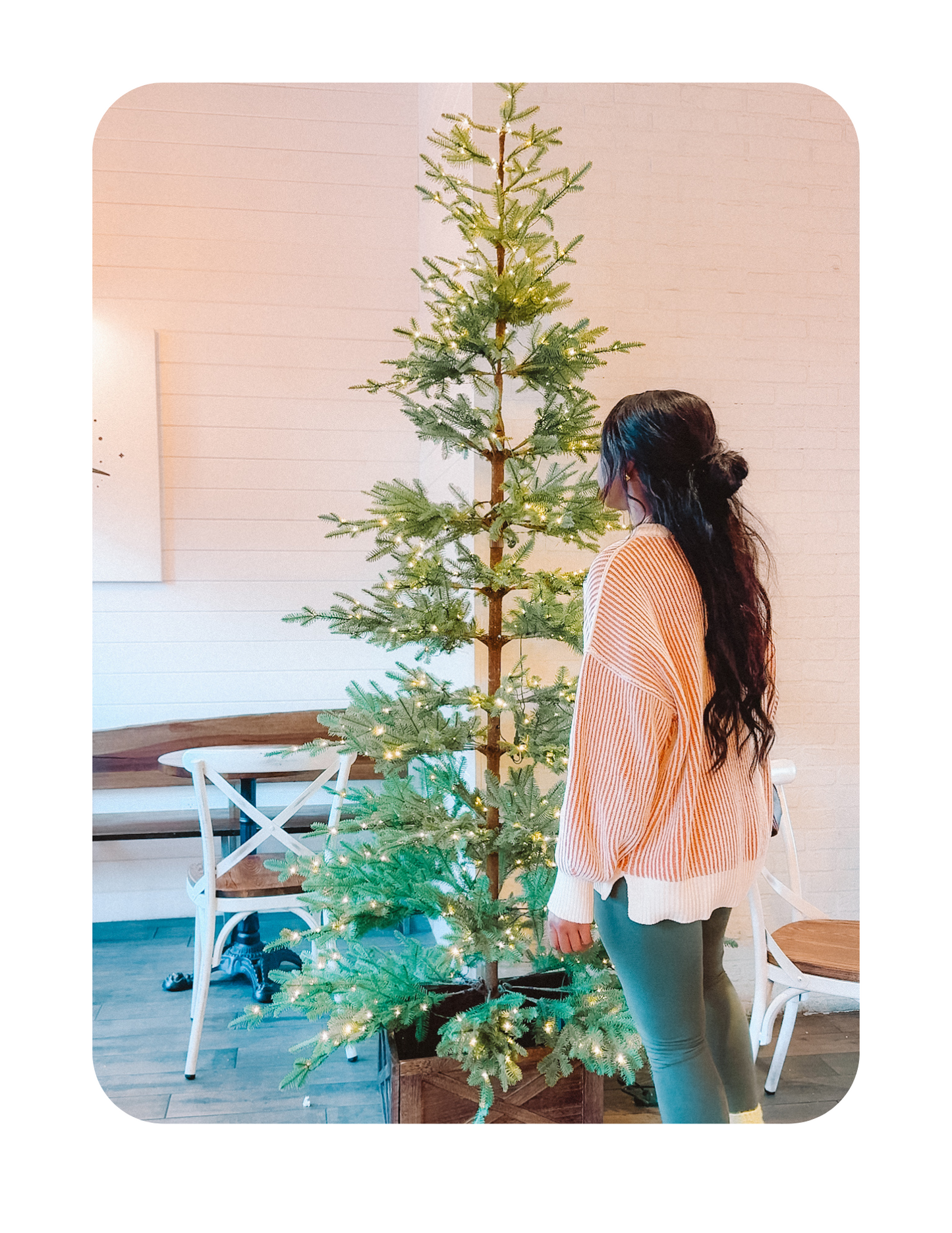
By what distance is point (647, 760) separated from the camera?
1.39 m

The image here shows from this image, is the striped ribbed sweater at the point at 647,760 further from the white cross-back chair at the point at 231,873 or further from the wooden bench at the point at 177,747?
the wooden bench at the point at 177,747

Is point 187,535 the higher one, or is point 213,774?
point 187,535

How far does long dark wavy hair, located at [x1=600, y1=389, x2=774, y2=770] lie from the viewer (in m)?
1.43

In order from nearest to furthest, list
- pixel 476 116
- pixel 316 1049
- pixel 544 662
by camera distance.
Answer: pixel 316 1049, pixel 476 116, pixel 544 662

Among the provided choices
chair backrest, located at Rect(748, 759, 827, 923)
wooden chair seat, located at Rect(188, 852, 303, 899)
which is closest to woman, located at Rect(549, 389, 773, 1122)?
chair backrest, located at Rect(748, 759, 827, 923)

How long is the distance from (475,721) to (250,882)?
37.8 inches

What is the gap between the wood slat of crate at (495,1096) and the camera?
1824 mm

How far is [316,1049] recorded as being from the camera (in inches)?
71.3

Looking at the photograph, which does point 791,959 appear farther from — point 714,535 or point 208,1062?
point 208,1062

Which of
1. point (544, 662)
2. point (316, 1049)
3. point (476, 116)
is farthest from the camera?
point (544, 662)
